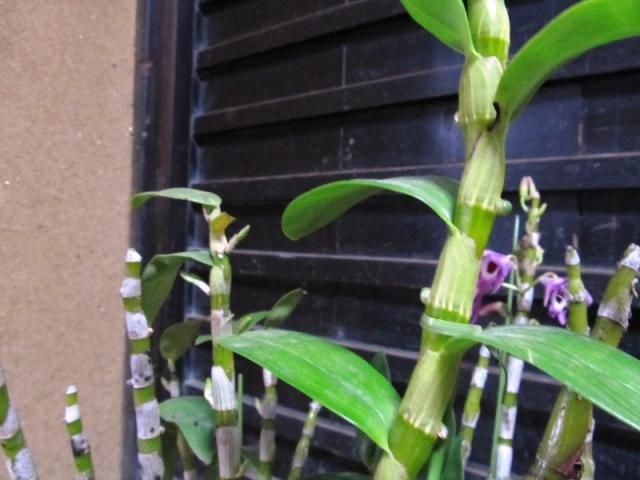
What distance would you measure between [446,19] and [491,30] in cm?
3

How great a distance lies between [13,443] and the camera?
0.36 metres

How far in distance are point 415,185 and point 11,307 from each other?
0.69 metres

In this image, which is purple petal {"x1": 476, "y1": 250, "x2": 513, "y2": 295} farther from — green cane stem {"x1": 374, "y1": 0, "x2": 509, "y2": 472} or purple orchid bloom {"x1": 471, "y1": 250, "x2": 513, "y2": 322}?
green cane stem {"x1": 374, "y1": 0, "x2": 509, "y2": 472}

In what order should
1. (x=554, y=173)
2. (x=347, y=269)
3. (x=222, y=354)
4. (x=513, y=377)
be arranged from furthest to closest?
(x=347, y=269), (x=554, y=173), (x=513, y=377), (x=222, y=354)

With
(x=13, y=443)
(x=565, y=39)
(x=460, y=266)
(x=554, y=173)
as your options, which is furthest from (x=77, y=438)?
(x=554, y=173)

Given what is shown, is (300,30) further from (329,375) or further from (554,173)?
(329,375)

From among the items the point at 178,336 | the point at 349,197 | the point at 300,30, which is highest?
the point at 300,30

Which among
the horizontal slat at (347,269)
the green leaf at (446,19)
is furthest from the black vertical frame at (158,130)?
the green leaf at (446,19)

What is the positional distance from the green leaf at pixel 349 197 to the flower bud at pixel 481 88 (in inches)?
1.9

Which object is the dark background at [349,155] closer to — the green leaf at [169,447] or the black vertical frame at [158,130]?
the black vertical frame at [158,130]

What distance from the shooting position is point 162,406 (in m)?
0.46

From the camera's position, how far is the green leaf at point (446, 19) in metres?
0.31

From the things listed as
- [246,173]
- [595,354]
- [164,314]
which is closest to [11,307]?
[164,314]

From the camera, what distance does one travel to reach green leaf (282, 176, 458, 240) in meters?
0.33
